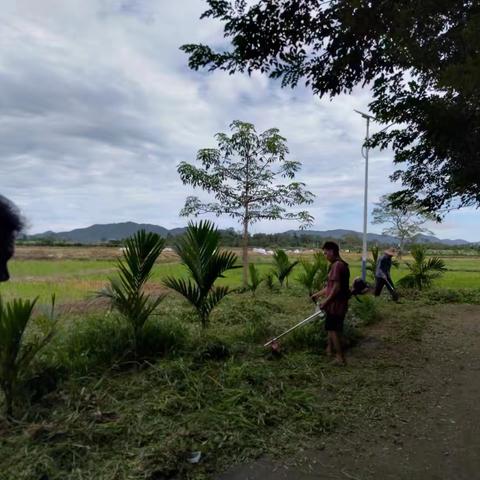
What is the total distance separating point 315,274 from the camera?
10.7m

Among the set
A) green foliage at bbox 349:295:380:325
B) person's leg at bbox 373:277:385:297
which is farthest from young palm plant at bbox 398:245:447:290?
green foliage at bbox 349:295:380:325

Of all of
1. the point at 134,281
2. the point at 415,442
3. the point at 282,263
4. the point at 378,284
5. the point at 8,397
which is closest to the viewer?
the point at 415,442

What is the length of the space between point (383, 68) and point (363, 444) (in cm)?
380

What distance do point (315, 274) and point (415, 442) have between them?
22.7ft

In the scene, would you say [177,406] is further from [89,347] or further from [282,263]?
[282,263]

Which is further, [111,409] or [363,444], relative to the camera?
[111,409]

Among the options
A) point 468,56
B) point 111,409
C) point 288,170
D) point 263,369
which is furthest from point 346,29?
point 288,170

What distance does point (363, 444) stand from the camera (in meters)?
3.75

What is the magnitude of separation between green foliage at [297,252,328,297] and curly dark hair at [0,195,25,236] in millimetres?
9231

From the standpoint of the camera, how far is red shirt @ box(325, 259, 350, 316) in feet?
19.5

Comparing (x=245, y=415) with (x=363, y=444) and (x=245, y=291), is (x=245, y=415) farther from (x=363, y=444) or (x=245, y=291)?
(x=245, y=291)

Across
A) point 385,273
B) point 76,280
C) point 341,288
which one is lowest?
point 76,280

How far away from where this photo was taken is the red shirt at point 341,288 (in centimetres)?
594

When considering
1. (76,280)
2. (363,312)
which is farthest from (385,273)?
(76,280)
